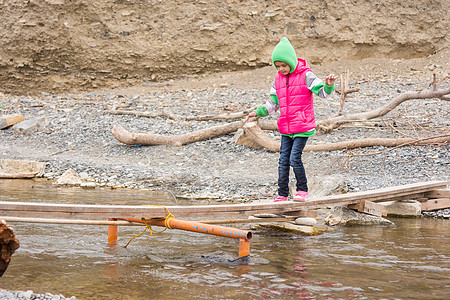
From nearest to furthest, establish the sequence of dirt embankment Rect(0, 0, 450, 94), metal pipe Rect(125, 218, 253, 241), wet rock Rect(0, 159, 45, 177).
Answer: metal pipe Rect(125, 218, 253, 241) < wet rock Rect(0, 159, 45, 177) < dirt embankment Rect(0, 0, 450, 94)

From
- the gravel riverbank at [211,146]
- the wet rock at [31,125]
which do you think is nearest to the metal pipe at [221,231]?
the gravel riverbank at [211,146]

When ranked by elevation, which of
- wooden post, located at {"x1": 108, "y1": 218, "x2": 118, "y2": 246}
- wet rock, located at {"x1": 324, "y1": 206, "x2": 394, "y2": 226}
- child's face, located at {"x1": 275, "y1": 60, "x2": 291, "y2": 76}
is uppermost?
child's face, located at {"x1": 275, "y1": 60, "x2": 291, "y2": 76}

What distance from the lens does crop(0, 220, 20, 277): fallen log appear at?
3.08 meters

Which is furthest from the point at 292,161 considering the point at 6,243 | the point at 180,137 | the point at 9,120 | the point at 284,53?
the point at 9,120

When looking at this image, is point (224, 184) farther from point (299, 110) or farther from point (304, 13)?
point (304, 13)

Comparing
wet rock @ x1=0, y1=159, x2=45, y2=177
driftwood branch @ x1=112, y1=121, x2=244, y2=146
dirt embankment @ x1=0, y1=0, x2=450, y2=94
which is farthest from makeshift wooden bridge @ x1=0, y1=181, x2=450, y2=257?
dirt embankment @ x1=0, y1=0, x2=450, y2=94

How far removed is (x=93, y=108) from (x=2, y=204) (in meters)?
10.3

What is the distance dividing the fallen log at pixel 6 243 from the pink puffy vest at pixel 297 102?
314 cm

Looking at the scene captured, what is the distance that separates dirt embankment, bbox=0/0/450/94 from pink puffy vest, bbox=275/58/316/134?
12910mm

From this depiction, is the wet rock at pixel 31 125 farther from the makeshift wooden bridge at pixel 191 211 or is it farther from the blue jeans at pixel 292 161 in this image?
the blue jeans at pixel 292 161

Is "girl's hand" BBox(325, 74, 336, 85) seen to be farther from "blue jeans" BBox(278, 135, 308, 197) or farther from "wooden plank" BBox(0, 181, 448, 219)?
"wooden plank" BBox(0, 181, 448, 219)

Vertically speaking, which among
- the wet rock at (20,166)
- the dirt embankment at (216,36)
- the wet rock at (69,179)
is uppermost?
the dirt embankment at (216,36)

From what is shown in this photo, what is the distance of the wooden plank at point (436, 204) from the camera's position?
23.0 feet

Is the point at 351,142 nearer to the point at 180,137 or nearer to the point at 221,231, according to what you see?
the point at 180,137
